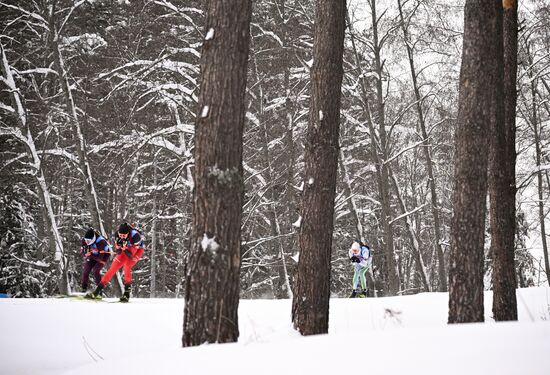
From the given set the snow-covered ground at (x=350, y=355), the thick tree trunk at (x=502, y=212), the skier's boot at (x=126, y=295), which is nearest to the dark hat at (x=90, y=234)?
the skier's boot at (x=126, y=295)

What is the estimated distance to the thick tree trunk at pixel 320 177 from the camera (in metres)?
6.09

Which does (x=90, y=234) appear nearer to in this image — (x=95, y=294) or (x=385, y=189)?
(x=95, y=294)

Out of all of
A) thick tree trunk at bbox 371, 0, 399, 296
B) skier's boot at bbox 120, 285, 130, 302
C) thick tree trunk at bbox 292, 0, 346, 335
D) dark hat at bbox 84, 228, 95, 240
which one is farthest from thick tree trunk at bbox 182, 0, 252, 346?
thick tree trunk at bbox 371, 0, 399, 296

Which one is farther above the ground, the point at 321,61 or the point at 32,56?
the point at 32,56

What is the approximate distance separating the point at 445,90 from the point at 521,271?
8.61 metres

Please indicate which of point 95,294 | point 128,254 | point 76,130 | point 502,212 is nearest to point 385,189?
point 502,212

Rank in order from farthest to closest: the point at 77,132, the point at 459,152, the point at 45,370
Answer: the point at 77,132
the point at 459,152
the point at 45,370

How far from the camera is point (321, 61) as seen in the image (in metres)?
6.43

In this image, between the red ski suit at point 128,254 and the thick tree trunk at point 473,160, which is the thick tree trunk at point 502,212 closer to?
the thick tree trunk at point 473,160

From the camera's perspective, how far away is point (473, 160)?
5887 millimetres

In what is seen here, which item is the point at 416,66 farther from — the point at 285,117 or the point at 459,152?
the point at 459,152

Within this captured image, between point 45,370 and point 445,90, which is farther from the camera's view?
point 445,90

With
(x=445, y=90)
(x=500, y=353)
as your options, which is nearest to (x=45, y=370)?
(x=500, y=353)

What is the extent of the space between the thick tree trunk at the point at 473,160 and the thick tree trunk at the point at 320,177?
1.51 meters
